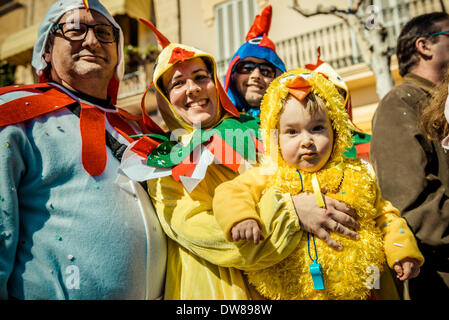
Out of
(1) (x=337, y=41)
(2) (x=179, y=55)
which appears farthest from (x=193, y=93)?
(1) (x=337, y=41)

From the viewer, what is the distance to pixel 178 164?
1.76m

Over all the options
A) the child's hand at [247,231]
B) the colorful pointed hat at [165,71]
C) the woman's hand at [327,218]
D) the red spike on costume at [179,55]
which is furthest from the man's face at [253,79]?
the child's hand at [247,231]

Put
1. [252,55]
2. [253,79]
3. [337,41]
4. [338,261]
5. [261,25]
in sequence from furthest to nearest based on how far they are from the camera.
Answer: [337,41], [261,25], [252,55], [253,79], [338,261]

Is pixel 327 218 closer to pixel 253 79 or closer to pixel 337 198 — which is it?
pixel 337 198

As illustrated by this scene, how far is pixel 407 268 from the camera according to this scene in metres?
1.56

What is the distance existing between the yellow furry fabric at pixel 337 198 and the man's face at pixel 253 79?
862 mm

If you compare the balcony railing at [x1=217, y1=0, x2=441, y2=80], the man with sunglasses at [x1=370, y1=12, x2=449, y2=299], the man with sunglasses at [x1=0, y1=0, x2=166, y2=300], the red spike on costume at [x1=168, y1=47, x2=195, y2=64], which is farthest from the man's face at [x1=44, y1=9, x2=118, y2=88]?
the balcony railing at [x1=217, y1=0, x2=441, y2=80]

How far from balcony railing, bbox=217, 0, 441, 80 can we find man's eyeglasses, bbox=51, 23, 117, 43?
7846 millimetres

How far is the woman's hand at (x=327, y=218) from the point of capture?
Result: 5.12 ft

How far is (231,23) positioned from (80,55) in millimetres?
8964

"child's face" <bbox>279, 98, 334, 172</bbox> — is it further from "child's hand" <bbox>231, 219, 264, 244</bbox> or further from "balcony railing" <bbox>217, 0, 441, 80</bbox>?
"balcony railing" <bbox>217, 0, 441, 80</bbox>

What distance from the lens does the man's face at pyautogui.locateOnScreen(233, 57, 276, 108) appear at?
267cm

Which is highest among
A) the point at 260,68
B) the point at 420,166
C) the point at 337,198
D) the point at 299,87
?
the point at 260,68
